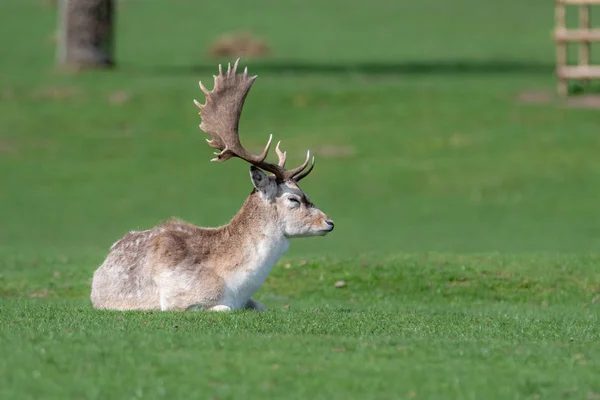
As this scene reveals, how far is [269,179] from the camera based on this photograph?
51.3 feet

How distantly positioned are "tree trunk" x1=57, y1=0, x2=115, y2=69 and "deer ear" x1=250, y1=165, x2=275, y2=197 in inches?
1198

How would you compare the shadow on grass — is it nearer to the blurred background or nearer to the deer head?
the blurred background

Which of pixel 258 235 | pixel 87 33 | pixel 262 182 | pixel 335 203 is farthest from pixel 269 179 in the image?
pixel 87 33

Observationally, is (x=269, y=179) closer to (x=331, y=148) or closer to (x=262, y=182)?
(x=262, y=182)

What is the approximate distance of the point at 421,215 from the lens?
33.5m

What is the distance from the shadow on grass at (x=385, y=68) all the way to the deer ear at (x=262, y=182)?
3267cm

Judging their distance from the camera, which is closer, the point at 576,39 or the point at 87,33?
the point at 576,39

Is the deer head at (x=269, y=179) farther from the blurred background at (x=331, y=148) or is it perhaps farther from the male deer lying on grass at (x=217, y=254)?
the blurred background at (x=331, y=148)

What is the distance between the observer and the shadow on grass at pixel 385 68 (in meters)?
49.1

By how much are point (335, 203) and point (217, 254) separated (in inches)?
762

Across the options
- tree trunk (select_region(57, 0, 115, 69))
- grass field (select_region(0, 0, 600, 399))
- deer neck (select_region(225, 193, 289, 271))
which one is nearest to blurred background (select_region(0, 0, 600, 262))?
grass field (select_region(0, 0, 600, 399))

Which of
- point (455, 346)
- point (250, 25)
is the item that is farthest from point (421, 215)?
point (250, 25)

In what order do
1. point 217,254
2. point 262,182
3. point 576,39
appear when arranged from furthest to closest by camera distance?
1. point 576,39
2. point 262,182
3. point 217,254

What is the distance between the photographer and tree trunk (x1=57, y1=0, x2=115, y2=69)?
4488 cm
